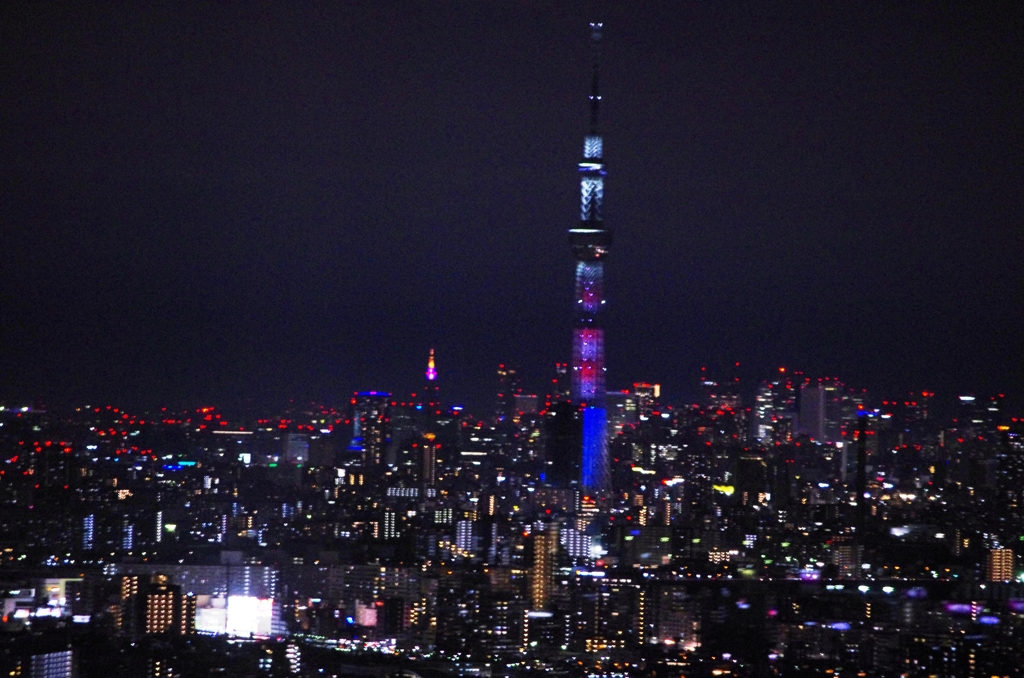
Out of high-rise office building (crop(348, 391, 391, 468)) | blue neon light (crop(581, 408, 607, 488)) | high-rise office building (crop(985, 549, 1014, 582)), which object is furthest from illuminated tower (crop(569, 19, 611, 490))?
high-rise office building (crop(985, 549, 1014, 582))

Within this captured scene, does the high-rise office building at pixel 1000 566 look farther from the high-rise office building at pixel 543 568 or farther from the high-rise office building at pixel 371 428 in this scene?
the high-rise office building at pixel 371 428

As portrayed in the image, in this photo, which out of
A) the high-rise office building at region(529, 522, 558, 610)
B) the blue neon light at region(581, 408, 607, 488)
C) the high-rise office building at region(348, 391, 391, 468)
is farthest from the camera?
the blue neon light at region(581, 408, 607, 488)

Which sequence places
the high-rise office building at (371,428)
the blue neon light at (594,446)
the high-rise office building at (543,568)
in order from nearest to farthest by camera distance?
the high-rise office building at (543,568), the high-rise office building at (371,428), the blue neon light at (594,446)

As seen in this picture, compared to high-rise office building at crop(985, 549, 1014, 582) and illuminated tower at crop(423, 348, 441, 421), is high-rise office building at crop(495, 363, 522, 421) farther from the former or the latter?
high-rise office building at crop(985, 549, 1014, 582)

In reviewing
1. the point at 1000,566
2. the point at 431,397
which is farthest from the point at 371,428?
the point at 1000,566

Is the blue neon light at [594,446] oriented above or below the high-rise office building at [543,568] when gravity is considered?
above

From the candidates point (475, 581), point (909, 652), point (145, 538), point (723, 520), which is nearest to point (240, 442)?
point (145, 538)

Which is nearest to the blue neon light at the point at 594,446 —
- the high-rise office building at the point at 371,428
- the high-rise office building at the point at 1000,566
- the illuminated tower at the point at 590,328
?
the illuminated tower at the point at 590,328

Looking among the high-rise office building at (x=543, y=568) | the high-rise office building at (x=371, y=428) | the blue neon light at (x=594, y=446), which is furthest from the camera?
the blue neon light at (x=594, y=446)

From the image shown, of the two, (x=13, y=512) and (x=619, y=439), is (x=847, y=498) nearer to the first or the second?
(x=619, y=439)
